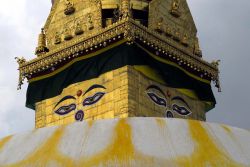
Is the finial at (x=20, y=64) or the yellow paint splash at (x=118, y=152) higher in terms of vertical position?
the finial at (x=20, y=64)

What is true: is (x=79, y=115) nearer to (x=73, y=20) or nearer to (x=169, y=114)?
(x=169, y=114)

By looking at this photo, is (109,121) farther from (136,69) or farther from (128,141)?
(136,69)

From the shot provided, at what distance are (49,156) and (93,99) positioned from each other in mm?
14941

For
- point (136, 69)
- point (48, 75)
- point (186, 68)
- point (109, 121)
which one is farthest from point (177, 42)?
point (109, 121)

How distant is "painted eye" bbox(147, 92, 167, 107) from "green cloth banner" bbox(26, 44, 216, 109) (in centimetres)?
96

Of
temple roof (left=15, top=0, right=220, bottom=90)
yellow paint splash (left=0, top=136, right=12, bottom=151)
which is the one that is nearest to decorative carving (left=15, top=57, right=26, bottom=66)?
temple roof (left=15, top=0, right=220, bottom=90)

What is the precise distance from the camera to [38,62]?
30031 mm

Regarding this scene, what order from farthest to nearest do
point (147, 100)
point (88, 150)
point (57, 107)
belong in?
1. point (57, 107)
2. point (147, 100)
3. point (88, 150)

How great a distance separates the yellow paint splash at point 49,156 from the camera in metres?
12.6

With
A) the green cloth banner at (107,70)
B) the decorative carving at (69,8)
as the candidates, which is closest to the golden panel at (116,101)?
the green cloth banner at (107,70)

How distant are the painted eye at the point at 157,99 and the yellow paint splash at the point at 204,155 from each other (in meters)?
14.4

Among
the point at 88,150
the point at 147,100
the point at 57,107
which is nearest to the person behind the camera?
the point at 88,150

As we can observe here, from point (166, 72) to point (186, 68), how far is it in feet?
4.93

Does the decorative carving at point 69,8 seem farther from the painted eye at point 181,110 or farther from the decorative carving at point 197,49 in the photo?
the painted eye at point 181,110
